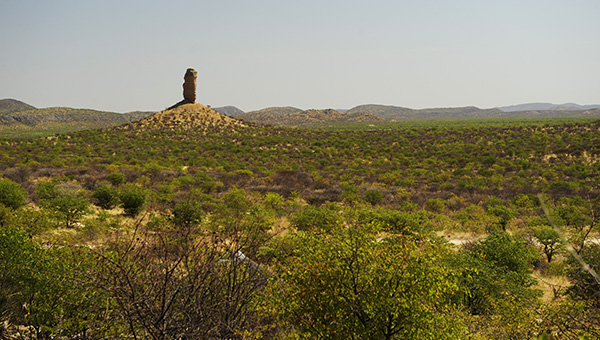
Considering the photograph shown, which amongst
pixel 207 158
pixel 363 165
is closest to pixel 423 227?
pixel 363 165

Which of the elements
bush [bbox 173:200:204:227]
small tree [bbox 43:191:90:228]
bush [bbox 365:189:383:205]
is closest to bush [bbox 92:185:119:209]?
small tree [bbox 43:191:90:228]

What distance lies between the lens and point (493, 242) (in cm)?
1206

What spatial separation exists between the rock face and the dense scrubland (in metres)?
14.0

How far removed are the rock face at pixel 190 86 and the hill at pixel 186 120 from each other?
1694mm

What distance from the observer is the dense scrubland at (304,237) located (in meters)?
5.89

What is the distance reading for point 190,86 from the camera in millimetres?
68062

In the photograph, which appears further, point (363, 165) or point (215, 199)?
point (363, 165)

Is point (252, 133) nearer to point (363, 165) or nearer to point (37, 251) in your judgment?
point (363, 165)

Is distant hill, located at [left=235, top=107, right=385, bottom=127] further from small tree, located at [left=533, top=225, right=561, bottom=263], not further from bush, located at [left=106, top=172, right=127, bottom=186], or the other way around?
small tree, located at [left=533, top=225, right=561, bottom=263]

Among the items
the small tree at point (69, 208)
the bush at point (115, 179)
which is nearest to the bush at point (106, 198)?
the small tree at point (69, 208)

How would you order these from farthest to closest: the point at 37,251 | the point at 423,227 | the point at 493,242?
1. the point at 423,227
2. the point at 493,242
3. the point at 37,251

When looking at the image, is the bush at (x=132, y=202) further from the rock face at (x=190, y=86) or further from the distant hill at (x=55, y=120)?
the distant hill at (x=55, y=120)

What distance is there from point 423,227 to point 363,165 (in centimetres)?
2450

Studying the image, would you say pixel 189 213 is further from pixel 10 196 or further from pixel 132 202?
pixel 10 196
